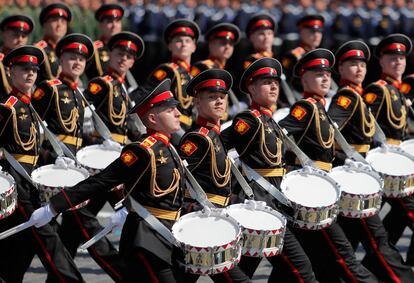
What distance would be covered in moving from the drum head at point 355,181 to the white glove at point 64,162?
205cm

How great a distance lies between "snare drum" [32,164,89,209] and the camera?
719 centimetres

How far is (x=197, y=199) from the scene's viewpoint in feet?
21.9

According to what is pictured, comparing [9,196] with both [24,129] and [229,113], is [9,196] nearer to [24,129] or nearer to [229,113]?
[24,129]

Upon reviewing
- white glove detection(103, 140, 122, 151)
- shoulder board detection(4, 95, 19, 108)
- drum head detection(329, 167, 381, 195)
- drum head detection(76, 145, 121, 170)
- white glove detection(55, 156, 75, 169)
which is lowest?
drum head detection(329, 167, 381, 195)

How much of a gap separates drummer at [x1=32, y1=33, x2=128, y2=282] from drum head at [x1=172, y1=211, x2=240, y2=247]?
54.6 inches

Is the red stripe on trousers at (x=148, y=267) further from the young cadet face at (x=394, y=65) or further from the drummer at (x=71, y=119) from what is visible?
the young cadet face at (x=394, y=65)

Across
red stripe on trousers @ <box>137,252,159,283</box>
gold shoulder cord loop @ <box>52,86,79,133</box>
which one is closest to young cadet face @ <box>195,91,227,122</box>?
red stripe on trousers @ <box>137,252,159,283</box>

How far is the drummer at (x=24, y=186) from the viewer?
715cm

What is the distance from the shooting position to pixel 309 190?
7246mm

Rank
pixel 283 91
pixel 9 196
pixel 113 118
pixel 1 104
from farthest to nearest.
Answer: pixel 283 91
pixel 113 118
pixel 1 104
pixel 9 196

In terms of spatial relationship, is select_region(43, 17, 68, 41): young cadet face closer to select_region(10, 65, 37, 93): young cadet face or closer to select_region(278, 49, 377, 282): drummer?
select_region(10, 65, 37, 93): young cadet face

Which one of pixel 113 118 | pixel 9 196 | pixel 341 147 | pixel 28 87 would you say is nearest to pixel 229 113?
pixel 113 118

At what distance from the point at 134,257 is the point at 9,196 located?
1131 mm

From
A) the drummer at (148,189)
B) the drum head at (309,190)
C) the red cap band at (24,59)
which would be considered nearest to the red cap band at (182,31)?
the red cap band at (24,59)
